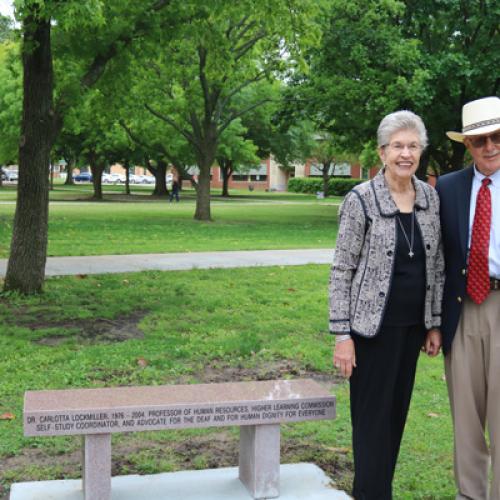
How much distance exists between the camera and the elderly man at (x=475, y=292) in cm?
348

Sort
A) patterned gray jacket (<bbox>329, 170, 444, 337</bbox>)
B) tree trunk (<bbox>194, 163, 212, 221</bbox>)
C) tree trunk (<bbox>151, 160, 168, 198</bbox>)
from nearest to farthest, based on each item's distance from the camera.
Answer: patterned gray jacket (<bbox>329, 170, 444, 337</bbox>) → tree trunk (<bbox>194, 163, 212, 221</bbox>) → tree trunk (<bbox>151, 160, 168, 198</bbox>)

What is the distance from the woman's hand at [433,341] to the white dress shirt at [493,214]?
1.33ft

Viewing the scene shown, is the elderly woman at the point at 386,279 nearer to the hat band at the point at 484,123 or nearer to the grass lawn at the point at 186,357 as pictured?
the hat band at the point at 484,123

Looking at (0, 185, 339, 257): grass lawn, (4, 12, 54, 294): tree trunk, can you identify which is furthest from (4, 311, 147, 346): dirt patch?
(0, 185, 339, 257): grass lawn

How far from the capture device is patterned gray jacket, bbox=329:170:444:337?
347 cm

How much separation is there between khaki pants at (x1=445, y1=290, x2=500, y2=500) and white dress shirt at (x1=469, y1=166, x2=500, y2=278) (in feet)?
0.42

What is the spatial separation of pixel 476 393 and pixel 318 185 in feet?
209

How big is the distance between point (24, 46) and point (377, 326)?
7.16 meters

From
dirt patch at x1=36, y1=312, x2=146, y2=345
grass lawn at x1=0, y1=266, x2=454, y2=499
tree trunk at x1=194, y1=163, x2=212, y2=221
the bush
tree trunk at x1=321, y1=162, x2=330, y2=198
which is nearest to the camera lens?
grass lawn at x1=0, y1=266, x2=454, y2=499

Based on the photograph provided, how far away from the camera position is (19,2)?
591 centimetres

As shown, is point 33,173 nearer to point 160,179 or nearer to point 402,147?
point 402,147

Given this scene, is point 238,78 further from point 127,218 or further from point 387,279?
point 387,279

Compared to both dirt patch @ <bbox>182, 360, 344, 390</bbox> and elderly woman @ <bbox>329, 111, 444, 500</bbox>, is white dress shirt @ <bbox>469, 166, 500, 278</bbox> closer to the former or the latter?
elderly woman @ <bbox>329, 111, 444, 500</bbox>

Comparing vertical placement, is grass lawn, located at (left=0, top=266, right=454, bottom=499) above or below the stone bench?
below
